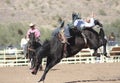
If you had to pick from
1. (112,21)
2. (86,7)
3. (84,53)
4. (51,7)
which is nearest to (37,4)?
(51,7)

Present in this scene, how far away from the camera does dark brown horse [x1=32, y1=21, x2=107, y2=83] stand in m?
14.3

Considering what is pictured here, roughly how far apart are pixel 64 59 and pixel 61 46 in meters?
12.5

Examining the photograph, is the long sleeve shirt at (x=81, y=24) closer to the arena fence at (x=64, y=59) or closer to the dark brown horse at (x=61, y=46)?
the dark brown horse at (x=61, y=46)

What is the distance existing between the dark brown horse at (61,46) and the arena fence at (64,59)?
35.6 ft

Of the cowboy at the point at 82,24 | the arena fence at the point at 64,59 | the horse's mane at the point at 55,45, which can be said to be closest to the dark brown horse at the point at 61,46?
the horse's mane at the point at 55,45

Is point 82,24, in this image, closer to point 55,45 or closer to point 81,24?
point 81,24

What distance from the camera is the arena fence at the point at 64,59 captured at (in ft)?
85.8

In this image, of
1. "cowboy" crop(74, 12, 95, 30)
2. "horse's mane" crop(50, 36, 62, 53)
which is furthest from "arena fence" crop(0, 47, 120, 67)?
"horse's mane" crop(50, 36, 62, 53)

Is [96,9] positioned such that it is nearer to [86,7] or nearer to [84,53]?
[86,7]

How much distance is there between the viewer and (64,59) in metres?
26.9

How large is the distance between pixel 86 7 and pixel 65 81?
132 ft

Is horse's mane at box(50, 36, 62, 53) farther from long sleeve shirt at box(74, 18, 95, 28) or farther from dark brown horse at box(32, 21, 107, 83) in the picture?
long sleeve shirt at box(74, 18, 95, 28)

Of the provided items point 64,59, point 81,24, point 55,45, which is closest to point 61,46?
point 55,45

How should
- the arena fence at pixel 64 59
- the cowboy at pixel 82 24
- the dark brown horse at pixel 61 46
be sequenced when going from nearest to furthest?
1. the dark brown horse at pixel 61 46
2. the cowboy at pixel 82 24
3. the arena fence at pixel 64 59
